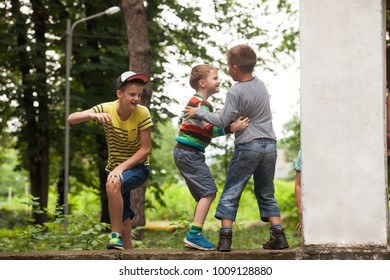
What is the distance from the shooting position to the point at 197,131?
5938mm

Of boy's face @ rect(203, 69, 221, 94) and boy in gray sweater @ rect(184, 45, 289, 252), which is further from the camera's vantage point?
boy's face @ rect(203, 69, 221, 94)

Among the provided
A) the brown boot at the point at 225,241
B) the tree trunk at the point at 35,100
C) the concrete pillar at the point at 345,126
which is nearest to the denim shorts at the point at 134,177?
the brown boot at the point at 225,241

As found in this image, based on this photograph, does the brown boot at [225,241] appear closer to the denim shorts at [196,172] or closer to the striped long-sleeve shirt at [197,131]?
the denim shorts at [196,172]

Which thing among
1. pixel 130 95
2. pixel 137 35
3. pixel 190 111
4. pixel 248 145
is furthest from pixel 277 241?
pixel 137 35

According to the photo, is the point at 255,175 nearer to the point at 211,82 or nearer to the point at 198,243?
the point at 198,243

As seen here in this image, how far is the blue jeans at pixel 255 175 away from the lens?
18.7ft

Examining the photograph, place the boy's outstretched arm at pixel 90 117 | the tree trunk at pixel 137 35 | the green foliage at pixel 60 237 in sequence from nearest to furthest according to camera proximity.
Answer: the boy's outstretched arm at pixel 90 117 → the green foliage at pixel 60 237 → the tree trunk at pixel 137 35

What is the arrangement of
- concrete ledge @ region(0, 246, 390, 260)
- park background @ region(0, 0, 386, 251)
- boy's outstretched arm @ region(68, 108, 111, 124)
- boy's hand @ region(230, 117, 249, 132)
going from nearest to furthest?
concrete ledge @ region(0, 246, 390, 260) → boy's hand @ region(230, 117, 249, 132) → boy's outstretched arm @ region(68, 108, 111, 124) → park background @ region(0, 0, 386, 251)

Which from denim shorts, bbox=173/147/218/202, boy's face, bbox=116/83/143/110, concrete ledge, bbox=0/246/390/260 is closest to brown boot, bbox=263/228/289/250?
concrete ledge, bbox=0/246/390/260

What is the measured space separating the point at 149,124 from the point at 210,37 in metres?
13.9

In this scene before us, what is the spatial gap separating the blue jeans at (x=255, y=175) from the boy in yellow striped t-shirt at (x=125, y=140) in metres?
0.76

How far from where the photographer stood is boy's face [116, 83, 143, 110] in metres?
6.08

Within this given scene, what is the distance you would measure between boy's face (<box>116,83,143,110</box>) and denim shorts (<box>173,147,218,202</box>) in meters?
0.53

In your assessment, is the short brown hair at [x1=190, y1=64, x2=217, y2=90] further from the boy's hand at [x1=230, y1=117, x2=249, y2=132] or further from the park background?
the park background
